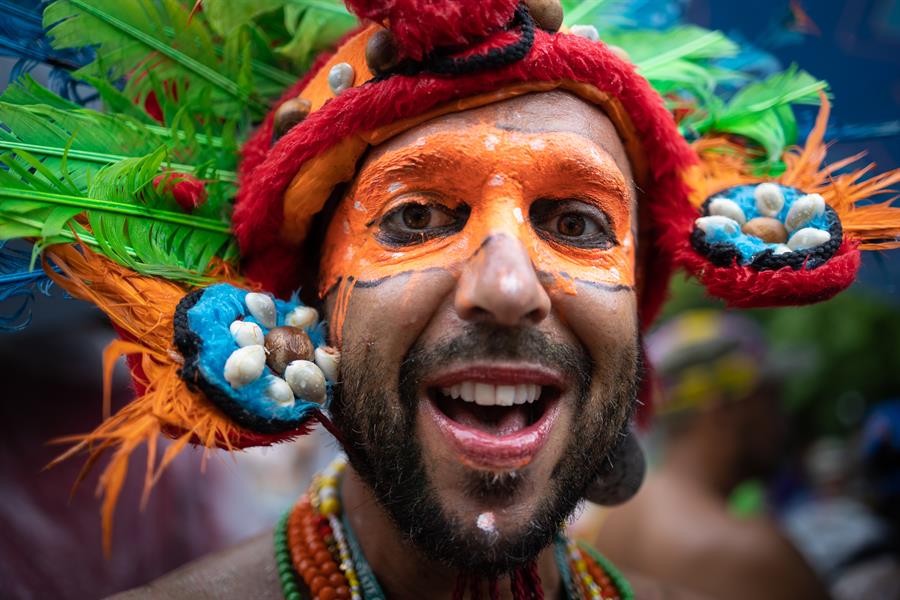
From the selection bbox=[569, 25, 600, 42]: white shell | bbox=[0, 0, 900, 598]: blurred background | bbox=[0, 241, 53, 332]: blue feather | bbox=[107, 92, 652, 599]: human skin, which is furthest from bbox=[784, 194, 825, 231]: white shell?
bbox=[0, 241, 53, 332]: blue feather

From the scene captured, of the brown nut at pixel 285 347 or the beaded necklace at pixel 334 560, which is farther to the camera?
the beaded necklace at pixel 334 560

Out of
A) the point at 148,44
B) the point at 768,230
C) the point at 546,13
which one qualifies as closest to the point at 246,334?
the point at 148,44

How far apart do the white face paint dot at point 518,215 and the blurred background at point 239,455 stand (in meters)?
0.85

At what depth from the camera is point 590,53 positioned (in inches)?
83.9

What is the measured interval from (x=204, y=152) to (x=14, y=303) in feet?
6.41

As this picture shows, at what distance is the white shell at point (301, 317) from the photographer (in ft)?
7.09

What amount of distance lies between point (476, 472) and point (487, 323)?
348 mm

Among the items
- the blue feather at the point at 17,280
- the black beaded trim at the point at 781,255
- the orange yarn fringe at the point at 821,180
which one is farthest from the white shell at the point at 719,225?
the blue feather at the point at 17,280

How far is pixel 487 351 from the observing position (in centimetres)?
190

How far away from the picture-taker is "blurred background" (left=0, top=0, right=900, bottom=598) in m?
2.89

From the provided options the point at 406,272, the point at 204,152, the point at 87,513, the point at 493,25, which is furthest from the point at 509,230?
the point at 87,513

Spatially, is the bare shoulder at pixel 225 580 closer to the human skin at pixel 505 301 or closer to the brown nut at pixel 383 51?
the human skin at pixel 505 301

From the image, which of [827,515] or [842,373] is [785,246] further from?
[842,373]

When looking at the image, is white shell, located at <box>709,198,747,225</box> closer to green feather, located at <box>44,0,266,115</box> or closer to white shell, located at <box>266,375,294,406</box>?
white shell, located at <box>266,375,294,406</box>
